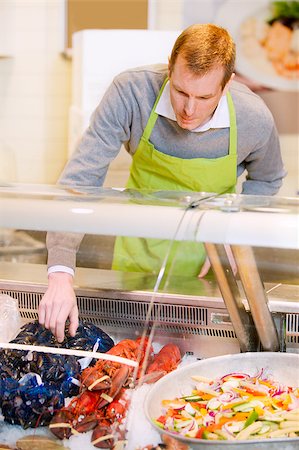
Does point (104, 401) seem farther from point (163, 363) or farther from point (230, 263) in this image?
point (230, 263)

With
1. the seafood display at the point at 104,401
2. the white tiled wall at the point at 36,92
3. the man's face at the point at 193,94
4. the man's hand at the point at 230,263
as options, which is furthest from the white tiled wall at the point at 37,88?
the seafood display at the point at 104,401

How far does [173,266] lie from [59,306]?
0.23m

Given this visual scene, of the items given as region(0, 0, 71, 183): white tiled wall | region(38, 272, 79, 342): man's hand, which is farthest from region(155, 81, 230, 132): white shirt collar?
region(0, 0, 71, 183): white tiled wall

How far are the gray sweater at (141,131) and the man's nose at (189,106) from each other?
0.15 m

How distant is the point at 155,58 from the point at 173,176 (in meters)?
1.77

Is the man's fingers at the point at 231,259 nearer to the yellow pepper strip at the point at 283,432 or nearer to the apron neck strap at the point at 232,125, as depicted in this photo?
the yellow pepper strip at the point at 283,432

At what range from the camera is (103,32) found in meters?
3.67

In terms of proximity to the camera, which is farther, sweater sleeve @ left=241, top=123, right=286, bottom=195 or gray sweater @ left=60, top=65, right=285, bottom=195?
sweater sleeve @ left=241, top=123, right=286, bottom=195

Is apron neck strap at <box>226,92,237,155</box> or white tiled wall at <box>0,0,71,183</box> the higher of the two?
apron neck strap at <box>226,92,237,155</box>

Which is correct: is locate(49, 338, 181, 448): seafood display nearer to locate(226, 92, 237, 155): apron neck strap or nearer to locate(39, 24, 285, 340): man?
locate(39, 24, 285, 340): man

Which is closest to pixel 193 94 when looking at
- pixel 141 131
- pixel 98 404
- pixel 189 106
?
pixel 189 106

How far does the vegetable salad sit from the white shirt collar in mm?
801

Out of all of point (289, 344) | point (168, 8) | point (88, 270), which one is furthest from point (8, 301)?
point (168, 8)

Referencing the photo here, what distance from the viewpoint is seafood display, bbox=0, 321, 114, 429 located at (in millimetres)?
1279
